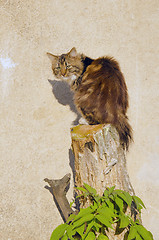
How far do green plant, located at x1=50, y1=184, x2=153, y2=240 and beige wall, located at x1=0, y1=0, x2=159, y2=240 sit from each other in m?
0.75

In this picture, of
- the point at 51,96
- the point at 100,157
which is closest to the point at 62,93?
the point at 51,96

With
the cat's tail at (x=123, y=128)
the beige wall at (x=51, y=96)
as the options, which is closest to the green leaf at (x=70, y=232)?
the cat's tail at (x=123, y=128)

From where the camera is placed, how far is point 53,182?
6.07 ft

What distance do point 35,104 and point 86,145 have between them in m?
0.95

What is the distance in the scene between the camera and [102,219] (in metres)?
1.25

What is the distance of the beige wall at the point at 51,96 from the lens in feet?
6.86

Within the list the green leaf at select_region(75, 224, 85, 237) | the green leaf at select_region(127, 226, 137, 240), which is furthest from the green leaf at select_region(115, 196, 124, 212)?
the green leaf at select_region(75, 224, 85, 237)

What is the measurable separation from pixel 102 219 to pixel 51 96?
140cm

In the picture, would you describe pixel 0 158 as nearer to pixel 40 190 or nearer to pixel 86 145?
pixel 40 190

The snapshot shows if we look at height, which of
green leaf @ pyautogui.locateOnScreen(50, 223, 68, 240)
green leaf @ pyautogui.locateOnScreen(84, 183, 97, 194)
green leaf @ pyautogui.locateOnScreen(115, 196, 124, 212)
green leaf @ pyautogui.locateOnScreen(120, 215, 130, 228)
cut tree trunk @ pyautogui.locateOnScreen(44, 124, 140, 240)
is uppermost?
cut tree trunk @ pyautogui.locateOnScreen(44, 124, 140, 240)

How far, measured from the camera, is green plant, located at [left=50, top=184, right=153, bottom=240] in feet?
4.17

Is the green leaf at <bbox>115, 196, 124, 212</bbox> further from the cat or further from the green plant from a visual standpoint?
the cat

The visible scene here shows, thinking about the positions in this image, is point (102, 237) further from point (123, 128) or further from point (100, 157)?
point (123, 128)

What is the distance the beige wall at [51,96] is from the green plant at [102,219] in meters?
0.75
